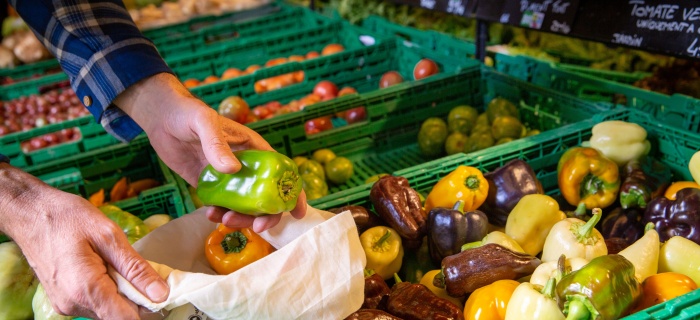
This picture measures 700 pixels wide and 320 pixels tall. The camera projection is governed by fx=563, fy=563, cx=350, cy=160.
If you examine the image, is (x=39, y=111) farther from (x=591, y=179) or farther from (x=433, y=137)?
(x=591, y=179)

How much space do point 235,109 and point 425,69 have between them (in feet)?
5.04

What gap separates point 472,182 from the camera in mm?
2635

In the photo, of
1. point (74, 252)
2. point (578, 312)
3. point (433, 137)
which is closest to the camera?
point (74, 252)

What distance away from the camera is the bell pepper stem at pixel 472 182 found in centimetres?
263

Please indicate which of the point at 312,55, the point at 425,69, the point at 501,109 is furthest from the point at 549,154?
the point at 312,55

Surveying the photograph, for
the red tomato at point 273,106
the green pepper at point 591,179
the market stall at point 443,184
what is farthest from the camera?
the red tomato at point 273,106

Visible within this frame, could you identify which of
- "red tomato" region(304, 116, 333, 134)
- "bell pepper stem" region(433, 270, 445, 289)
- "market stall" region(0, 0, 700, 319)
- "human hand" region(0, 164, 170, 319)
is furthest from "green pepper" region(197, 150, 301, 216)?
"red tomato" region(304, 116, 333, 134)

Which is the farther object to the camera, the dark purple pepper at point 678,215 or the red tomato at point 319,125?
the red tomato at point 319,125

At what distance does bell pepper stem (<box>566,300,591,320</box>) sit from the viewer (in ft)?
5.32

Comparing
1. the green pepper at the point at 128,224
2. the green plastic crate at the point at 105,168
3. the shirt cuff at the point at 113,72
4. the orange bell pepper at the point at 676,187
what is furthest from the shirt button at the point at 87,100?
the orange bell pepper at the point at 676,187

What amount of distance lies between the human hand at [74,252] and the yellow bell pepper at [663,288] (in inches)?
60.9

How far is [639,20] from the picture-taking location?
2969mm

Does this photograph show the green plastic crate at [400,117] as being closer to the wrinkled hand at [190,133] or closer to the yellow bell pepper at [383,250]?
the yellow bell pepper at [383,250]

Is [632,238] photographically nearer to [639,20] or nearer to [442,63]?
[639,20]
